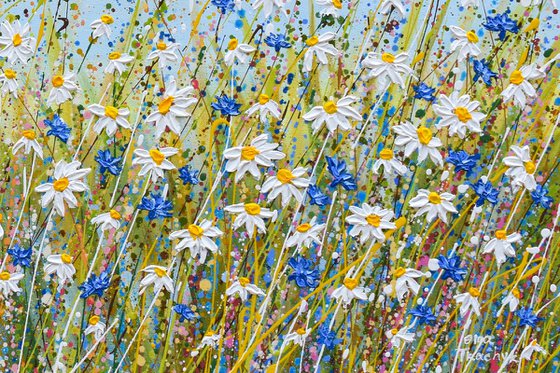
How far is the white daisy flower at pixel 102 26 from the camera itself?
1.61 metres

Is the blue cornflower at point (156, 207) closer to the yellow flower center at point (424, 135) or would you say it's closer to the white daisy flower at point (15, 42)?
the white daisy flower at point (15, 42)

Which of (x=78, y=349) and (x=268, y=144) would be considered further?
(x=78, y=349)

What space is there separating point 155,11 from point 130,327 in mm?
701

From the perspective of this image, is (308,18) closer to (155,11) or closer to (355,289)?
(155,11)

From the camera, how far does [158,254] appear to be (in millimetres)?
1599

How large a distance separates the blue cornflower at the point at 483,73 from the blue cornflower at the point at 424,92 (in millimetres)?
97

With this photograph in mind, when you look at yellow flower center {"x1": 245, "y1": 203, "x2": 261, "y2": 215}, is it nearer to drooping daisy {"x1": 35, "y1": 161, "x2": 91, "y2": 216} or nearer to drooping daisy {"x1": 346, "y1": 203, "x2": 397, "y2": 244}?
drooping daisy {"x1": 346, "y1": 203, "x2": 397, "y2": 244}

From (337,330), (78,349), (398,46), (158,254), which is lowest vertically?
(78,349)

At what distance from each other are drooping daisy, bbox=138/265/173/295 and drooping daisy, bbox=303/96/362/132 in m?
0.45

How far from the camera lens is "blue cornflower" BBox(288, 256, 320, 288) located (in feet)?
5.07

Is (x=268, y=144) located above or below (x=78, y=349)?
above

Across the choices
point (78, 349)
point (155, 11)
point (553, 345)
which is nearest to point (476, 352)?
point (553, 345)

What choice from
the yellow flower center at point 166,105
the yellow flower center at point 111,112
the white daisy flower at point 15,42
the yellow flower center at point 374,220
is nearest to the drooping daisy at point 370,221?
the yellow flower center at point 374,220

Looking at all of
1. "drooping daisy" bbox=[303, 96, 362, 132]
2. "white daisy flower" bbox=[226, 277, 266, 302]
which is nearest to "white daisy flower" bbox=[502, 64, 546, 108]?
"drooping daisy" bbox=[303, 96, 362, 132]
